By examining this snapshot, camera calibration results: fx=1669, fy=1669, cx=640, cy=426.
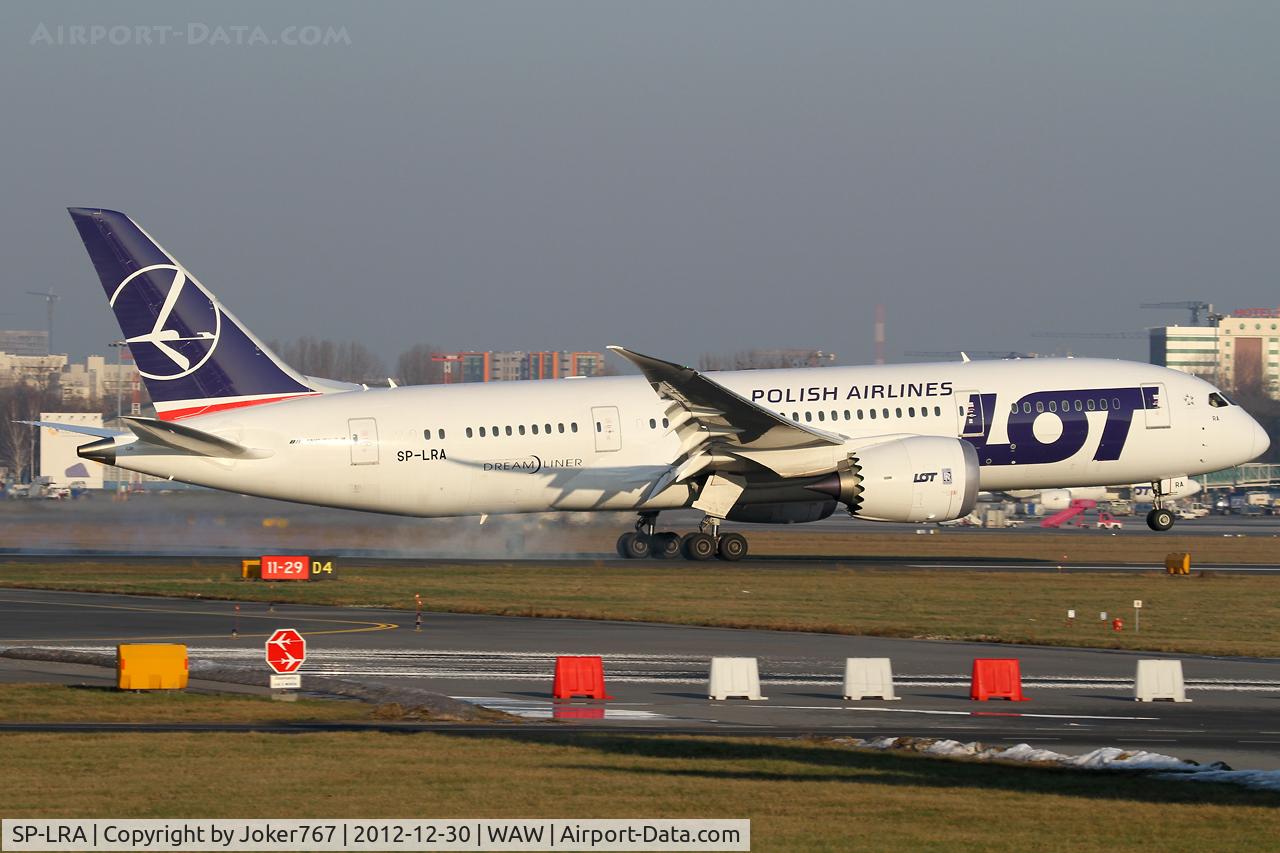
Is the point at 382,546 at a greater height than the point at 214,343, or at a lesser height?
lesser

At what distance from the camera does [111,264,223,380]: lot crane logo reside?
43656 millimetres

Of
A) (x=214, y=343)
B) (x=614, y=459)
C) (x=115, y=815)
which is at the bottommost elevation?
(x=115, y=815)

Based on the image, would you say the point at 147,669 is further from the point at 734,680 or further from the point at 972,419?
the point at 972,419

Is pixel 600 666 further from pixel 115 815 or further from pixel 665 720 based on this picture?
pixel 115 815

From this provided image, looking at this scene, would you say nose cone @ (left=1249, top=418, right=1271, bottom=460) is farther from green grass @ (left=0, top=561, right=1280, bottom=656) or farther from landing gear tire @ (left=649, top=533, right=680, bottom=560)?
landing gear tire @ (left=649, top=533, right=680, bottom=560)

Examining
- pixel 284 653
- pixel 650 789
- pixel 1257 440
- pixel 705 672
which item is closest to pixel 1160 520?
pixel 1257 440

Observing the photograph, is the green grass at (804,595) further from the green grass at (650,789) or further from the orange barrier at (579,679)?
the green grass at (650,789)

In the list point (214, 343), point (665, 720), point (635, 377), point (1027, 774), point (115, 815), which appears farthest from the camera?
point (635, 377)

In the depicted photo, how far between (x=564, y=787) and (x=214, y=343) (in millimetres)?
31277

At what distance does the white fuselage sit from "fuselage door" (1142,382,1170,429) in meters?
0.07

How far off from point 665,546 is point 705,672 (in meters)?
21.2

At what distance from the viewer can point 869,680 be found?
22172 millimetres

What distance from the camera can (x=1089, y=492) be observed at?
103 metres

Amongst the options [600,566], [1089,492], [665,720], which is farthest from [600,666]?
[1089,492]
